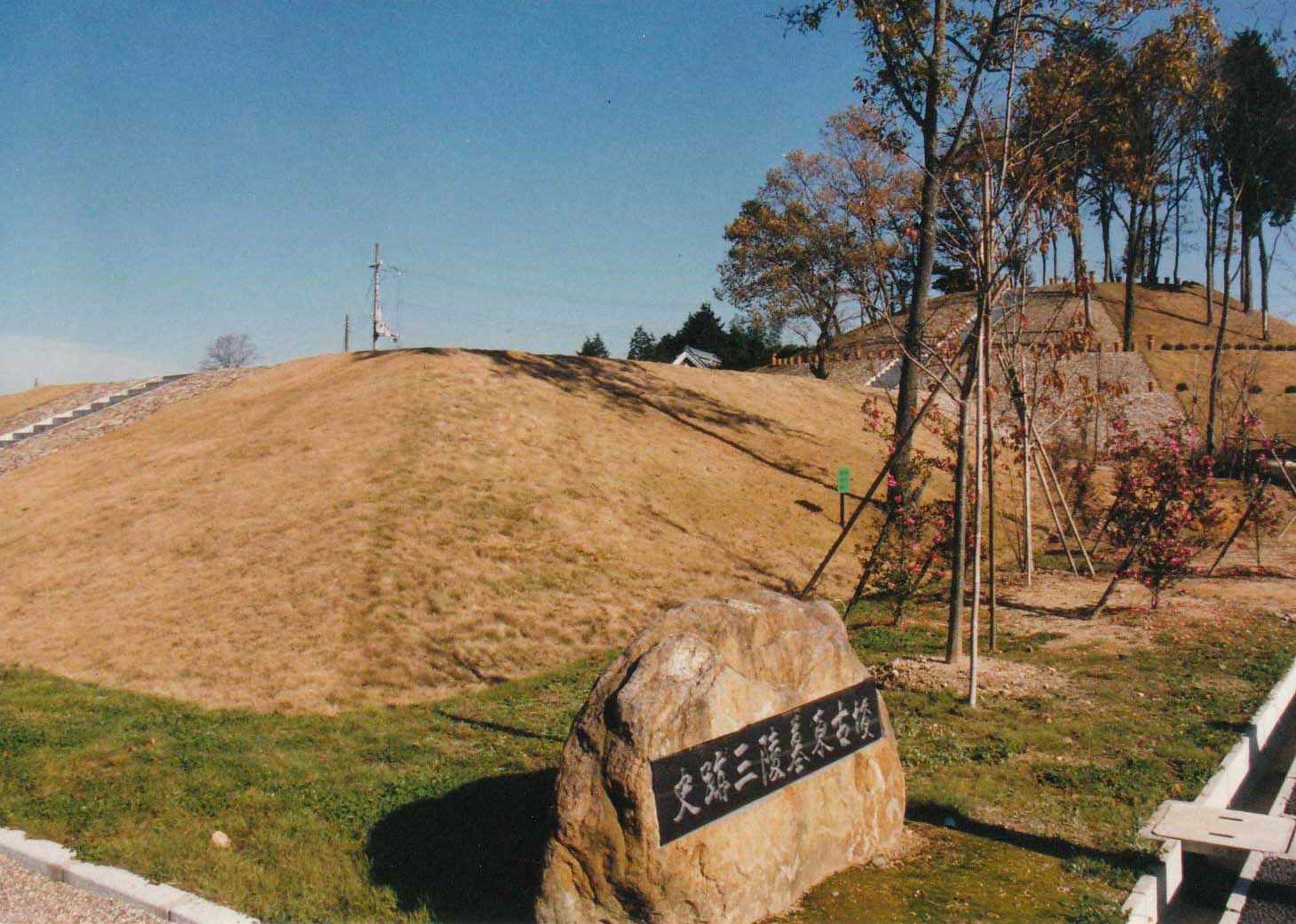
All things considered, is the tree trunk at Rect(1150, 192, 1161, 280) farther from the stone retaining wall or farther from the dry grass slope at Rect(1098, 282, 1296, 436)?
the stone retaining wall

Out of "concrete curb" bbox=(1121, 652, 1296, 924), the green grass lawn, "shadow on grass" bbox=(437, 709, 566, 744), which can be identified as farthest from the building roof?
"concrete curb" bbox=(1121, 652, 1296, 924)

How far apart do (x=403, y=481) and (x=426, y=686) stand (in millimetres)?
6057

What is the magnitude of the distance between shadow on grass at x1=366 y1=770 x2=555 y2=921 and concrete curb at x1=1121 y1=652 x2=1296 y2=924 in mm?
3693

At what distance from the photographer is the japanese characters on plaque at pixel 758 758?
5.02m

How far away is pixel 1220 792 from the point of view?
24.3 ft

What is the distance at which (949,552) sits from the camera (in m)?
13.5

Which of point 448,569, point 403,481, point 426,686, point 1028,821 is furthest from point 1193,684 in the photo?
point 403,481

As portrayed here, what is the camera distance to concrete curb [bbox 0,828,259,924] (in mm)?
5719

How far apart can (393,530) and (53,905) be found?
939 cm

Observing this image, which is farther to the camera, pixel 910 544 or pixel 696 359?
pixel 696 359

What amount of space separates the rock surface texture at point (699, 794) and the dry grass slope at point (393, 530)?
6.52m

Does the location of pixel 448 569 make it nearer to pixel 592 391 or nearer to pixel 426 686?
→ pixel 426 686

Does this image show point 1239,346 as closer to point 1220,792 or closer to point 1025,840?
point 1220,792

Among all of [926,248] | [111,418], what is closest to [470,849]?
[926,248]
